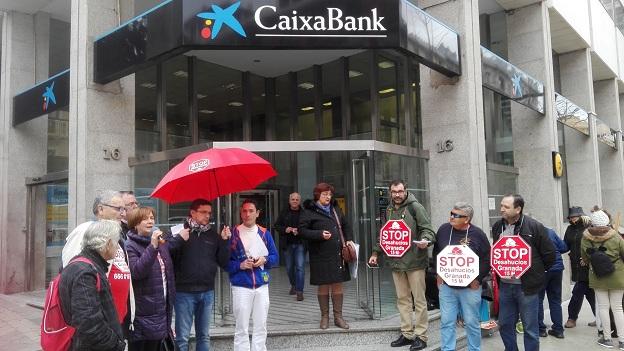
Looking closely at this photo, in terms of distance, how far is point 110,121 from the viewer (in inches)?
322

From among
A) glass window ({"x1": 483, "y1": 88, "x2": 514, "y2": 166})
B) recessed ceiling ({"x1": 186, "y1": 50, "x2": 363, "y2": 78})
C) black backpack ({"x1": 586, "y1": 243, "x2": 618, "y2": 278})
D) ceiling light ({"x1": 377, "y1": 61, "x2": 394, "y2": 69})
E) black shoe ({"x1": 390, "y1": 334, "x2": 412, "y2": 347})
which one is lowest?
black shoe ({"x1": 390, "y1": 334, "x2": 412, "y2": 347})

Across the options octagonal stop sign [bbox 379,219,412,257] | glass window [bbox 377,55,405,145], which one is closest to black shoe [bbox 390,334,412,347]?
octagonal stop sign [bbox 379,219,412,257]

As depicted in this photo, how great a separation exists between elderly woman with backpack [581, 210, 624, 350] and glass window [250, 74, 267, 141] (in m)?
8.58

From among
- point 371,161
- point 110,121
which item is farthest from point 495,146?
point 110,121

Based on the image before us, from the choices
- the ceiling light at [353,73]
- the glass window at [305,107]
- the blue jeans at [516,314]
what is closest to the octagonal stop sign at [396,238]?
the blue jeans at [516,314]

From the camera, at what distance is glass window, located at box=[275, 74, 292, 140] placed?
1328 centimetres

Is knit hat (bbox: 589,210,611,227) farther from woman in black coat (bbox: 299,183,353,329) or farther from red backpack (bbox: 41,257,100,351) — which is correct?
red backpack (bbox: 41,257,100,351)

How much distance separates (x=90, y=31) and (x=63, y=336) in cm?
635

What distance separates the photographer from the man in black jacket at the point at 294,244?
818 centimetres

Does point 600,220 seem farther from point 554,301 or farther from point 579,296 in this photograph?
point 579,296

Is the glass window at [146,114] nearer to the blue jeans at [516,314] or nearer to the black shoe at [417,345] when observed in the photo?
the black shoe at [417,345]

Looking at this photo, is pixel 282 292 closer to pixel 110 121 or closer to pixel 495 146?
pixel 110 121

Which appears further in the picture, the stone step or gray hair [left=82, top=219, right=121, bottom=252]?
the stone step

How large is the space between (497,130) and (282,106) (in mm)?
5328
